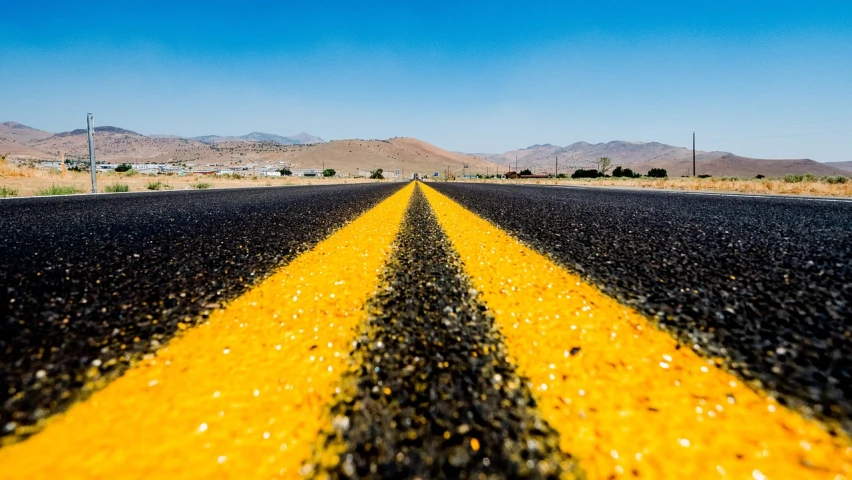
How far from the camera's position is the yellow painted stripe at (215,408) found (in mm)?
695

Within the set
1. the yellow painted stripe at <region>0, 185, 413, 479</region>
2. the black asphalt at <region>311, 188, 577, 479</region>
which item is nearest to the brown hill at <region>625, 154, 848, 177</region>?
the black asphalt at <region>311, 188, 577, 479</region>

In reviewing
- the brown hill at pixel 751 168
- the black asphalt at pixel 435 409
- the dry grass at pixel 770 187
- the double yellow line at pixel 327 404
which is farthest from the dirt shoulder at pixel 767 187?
the brown hill at pixel 751 168

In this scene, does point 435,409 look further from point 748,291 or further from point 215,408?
point 748,291

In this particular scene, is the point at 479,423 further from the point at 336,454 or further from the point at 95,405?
the point at 95,405

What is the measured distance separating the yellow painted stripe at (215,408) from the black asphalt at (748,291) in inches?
44.3

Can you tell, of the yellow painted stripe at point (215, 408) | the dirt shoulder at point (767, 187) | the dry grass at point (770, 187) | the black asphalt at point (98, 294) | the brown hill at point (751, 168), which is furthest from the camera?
the brown hill at point (751, 168)

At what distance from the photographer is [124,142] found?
161 m

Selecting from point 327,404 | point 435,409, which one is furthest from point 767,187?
point 327,404

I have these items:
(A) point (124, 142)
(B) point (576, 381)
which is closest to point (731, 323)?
(B) point (576, 381)

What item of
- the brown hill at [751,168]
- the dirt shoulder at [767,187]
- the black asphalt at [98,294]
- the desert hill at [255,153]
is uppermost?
the desert hill at [255,153]

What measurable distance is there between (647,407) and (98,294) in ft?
7.01

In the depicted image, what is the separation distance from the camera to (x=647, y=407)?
2.84 feet

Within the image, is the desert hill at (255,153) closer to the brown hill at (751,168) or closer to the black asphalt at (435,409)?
the brown hill at (751,168)

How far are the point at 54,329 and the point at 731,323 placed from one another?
236 cm
